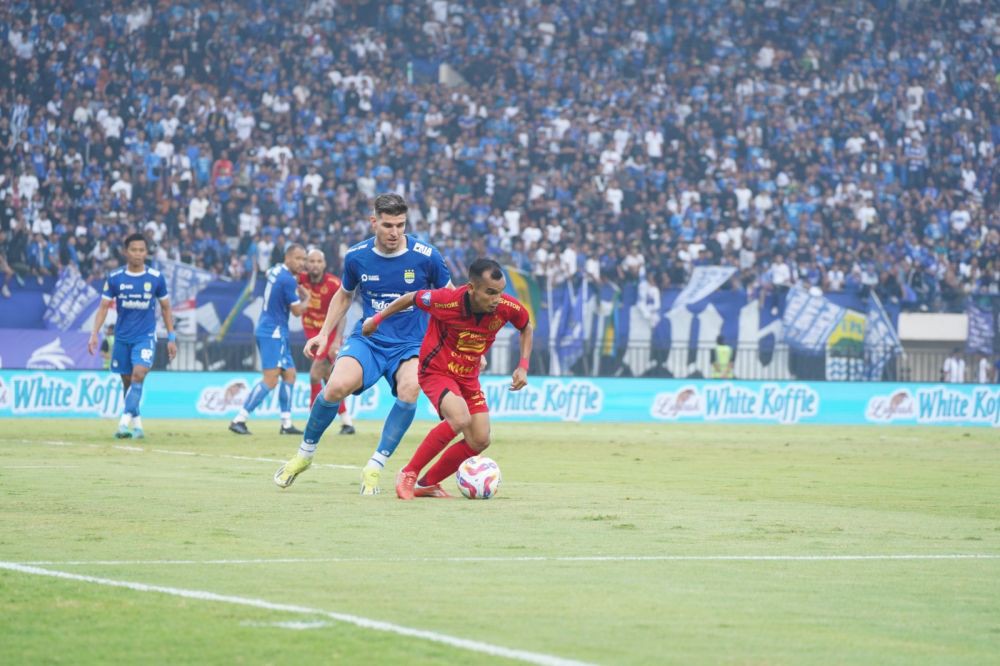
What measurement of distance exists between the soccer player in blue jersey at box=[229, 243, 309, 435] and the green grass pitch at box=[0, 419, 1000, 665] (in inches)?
225

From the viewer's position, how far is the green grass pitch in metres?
5.82

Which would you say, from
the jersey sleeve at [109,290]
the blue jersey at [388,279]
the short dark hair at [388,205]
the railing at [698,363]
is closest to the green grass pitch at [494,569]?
the blue jersey at [388,279]

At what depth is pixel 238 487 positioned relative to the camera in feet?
42.6

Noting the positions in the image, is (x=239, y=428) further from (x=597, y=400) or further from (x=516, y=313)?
(x=516, y=313)

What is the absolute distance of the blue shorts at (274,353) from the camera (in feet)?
72.2

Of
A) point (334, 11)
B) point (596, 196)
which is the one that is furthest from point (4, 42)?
point (596, 196)

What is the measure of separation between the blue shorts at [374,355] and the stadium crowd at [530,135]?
1951cm

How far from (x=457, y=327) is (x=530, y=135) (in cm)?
2862

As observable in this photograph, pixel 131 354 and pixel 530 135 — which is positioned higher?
pixel 530 135

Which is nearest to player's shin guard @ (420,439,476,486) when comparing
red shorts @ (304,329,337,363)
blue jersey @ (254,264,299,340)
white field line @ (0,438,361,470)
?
red shorts @ (304,329,337,363)

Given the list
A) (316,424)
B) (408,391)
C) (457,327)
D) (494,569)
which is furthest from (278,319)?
(494,569)

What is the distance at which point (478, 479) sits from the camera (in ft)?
39.5

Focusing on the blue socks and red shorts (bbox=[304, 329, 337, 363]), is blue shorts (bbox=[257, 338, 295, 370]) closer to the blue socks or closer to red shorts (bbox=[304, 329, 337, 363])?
red shorts (bbox=[304, 329, 337, 363])

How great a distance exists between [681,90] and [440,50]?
21.8 feet
